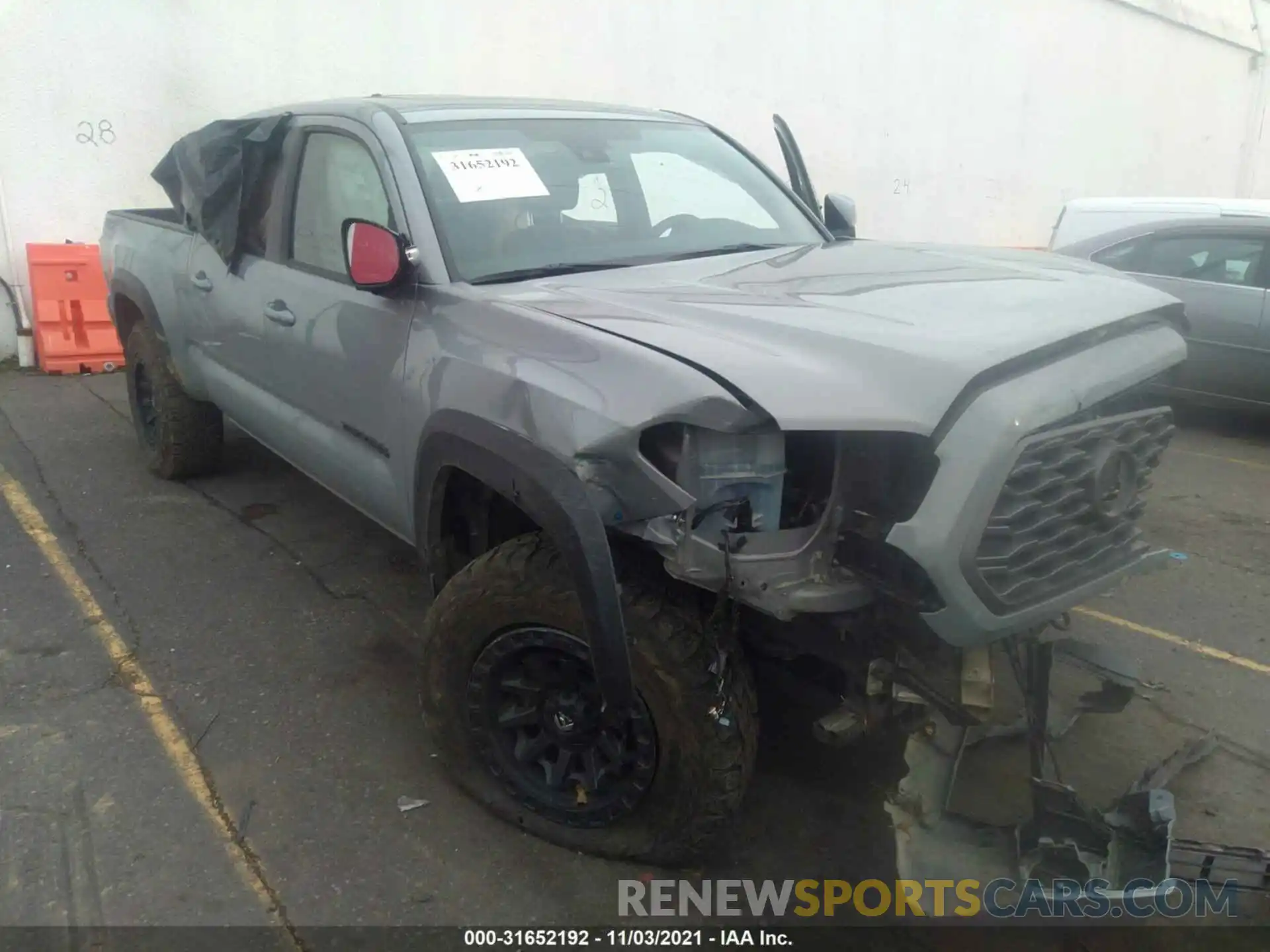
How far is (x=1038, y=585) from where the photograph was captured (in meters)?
2.51

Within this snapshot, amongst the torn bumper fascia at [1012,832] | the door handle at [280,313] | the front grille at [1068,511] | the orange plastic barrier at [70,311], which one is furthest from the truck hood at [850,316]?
the orange plastic barrier at [70,311]

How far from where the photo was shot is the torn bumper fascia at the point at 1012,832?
8.09 ft

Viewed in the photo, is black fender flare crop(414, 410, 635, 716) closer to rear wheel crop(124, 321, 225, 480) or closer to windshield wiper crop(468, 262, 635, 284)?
windshield wiper crop(468, 262, 635, 284)

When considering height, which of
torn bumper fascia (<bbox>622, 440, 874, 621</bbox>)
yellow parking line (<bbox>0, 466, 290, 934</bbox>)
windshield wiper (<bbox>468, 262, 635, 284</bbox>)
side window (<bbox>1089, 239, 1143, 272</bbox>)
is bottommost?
yellow parking line (<bbox>0, 466, 290, 934</bbox>)

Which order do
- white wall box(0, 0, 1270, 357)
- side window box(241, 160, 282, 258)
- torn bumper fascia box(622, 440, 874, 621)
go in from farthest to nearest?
1. white wall box(0, 0, 1270, 357)
2. side window box(241, 160, 282, 258)
3. torn bumper fascia box(622, 440, 874, 621)

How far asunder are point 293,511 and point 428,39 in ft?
18.8

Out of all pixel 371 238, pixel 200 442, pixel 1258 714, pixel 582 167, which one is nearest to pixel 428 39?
pixel 200 442

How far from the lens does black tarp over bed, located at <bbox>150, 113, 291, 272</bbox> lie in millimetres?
4246

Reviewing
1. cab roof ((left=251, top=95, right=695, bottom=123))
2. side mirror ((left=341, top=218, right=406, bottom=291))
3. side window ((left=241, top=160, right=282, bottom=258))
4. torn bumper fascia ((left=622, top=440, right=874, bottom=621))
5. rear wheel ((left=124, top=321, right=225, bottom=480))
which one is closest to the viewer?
torn bumper fascia ((left=622, top=440, right=874, bottom=621))

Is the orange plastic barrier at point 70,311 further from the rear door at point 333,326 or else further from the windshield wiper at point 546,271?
the windshield wiper at point 546,271

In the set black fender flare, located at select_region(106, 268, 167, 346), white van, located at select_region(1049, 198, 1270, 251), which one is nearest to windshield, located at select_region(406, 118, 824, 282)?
black fender flare, located at select_region(106, 268, 167, 346)

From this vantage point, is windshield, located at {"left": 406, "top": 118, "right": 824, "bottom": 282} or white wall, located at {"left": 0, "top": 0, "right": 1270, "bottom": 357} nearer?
windshield, located at {"left": 406, "top": 118, "right": 824, "bottom": 282}

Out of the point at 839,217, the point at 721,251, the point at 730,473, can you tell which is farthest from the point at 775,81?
the point at 730,473

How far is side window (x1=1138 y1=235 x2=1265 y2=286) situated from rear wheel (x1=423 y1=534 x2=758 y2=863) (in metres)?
6.26
